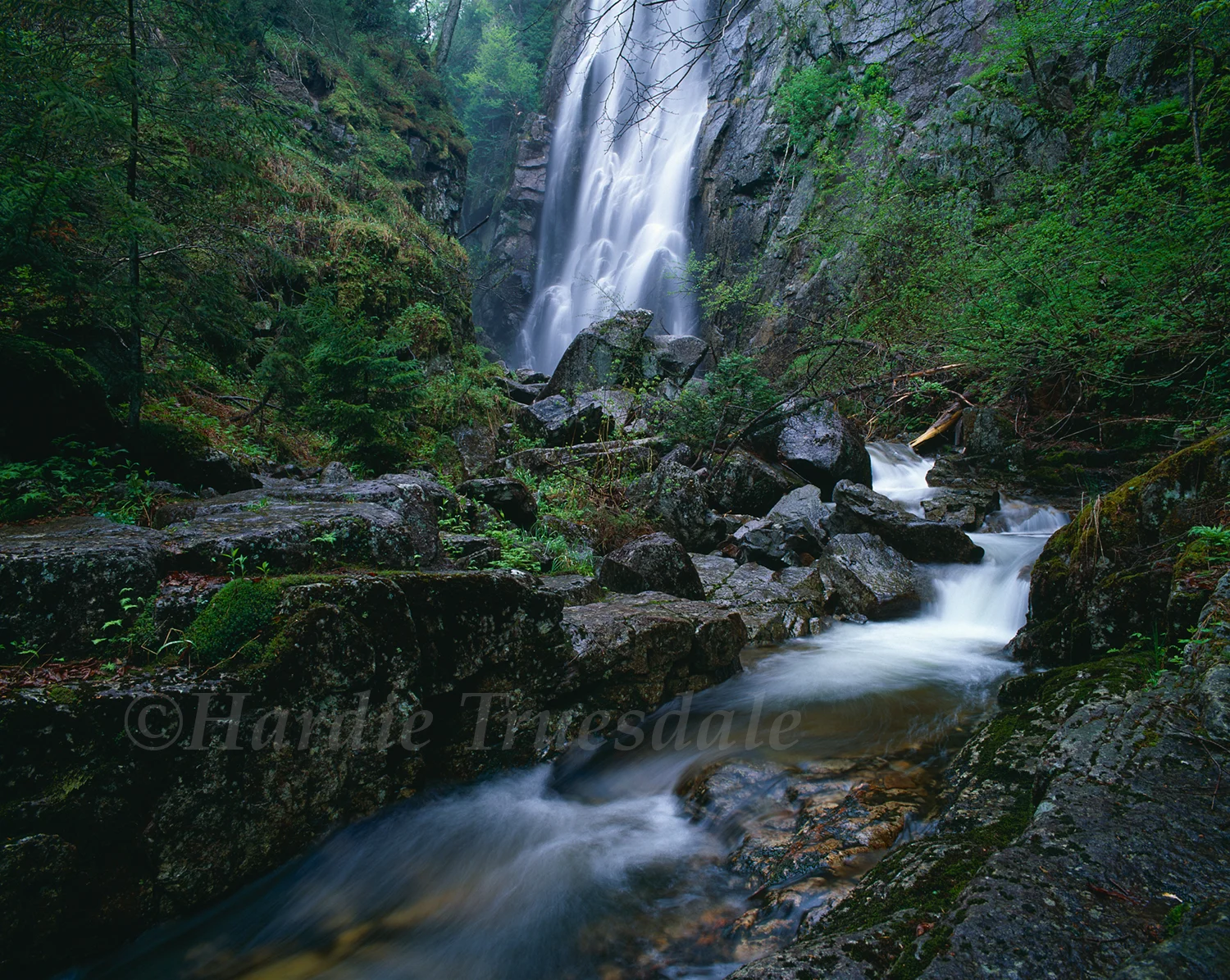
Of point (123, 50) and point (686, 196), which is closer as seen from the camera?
point (123, 50)

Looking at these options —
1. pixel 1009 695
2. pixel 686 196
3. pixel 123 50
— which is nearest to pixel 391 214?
pixel 123 50

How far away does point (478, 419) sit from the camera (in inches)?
456

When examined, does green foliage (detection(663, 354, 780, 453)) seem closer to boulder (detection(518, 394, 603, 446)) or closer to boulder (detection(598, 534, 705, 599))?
boulder (detection(518, 394, 603, 446))

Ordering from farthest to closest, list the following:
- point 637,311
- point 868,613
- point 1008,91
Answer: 1. point 637,311
2. point 1008,91
3. point 868,613

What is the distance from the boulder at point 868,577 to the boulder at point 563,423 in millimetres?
5577

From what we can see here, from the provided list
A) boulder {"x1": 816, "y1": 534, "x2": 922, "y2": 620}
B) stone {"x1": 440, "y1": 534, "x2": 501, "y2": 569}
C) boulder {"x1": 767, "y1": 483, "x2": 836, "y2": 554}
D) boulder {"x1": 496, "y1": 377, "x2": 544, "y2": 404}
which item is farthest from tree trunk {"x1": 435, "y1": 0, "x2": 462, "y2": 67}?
Result: boulder {"x1": 816, "y1": 534, "x2": 922, "y2": 620}

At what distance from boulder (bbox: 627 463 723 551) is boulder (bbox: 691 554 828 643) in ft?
2.97

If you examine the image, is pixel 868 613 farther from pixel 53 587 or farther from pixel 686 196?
pixel 686 196

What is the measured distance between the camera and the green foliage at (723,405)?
10.6m

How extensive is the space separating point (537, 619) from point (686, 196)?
921 inches

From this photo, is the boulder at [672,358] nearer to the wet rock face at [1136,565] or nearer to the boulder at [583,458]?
the boulder at [583,458]

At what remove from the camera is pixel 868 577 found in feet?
23.2

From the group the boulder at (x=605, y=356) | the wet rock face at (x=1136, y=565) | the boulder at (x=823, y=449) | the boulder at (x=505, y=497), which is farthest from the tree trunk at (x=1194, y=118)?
the boulder at (x=505, y=497)

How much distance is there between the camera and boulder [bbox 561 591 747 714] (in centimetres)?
400
